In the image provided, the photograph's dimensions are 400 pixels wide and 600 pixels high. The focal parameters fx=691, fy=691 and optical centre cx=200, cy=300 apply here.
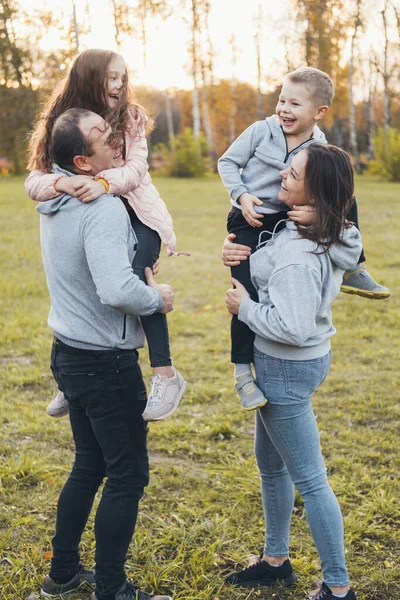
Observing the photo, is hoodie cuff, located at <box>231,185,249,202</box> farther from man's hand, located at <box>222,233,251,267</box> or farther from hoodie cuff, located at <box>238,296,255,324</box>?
hoodie cuff, located at <box>238,296,255,324</box>

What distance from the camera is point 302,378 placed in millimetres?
2529

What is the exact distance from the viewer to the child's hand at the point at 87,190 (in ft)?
7.64

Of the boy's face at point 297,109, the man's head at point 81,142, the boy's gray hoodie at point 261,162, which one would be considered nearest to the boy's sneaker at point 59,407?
the man's head at point 81,142

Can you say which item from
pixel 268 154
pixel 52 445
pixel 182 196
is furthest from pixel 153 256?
pixel 182 196

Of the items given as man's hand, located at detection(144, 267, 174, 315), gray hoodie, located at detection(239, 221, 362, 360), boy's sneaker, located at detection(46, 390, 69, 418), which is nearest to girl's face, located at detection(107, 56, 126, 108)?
man's hand, located at detection(144, 267, 174, 315)

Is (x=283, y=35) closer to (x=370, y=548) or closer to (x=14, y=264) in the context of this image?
(x=14, y=264)

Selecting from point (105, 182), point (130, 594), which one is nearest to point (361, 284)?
point (105, 182)

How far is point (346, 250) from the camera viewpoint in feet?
8.14

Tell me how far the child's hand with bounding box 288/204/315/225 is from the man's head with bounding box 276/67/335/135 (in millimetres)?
443

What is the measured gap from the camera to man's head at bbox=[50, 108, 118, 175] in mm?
2354

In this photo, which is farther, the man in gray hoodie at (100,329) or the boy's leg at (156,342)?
the boy's leg at (156,342)

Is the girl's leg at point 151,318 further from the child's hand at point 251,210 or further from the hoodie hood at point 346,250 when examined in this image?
the hoodie hood at point 346,250

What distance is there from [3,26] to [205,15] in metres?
9.84

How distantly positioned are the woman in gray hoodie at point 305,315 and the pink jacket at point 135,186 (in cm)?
37
